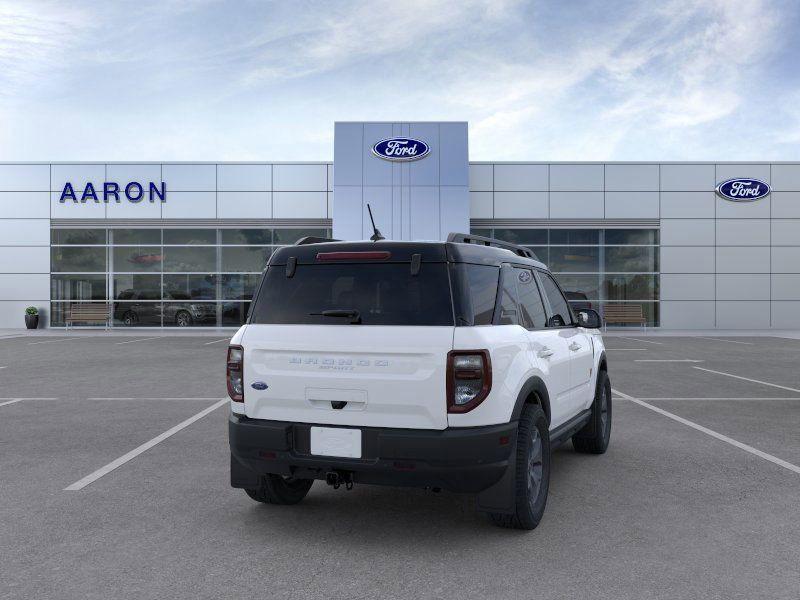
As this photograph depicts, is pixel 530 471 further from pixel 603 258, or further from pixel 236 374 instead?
pixel 603 258

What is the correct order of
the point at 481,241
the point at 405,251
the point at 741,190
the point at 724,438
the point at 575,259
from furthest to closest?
the point at 575,259, the point at 741,190, the point at 724,438, the point at 481,241, the point at 405,251

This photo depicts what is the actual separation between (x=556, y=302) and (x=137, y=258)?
2520cm

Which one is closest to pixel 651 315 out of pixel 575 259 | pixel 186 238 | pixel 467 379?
pixel 575 259

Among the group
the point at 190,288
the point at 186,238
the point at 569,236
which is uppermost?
the point at 569,236

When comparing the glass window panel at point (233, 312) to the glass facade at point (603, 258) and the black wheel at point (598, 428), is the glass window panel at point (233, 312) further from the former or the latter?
the black wheel at point (598, 428)

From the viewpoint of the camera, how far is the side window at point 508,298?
432cm

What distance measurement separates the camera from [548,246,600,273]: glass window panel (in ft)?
90.5

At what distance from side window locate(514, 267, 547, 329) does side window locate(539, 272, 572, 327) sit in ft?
0.62

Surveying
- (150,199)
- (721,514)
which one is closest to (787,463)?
(721,514)

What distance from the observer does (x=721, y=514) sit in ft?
15.0

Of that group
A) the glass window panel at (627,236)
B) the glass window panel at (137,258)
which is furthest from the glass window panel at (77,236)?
the glass window panel at (627,236)

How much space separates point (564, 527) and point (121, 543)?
8.89 feet

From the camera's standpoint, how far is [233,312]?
27688 mm

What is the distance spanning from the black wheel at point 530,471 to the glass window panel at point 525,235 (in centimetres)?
2337
